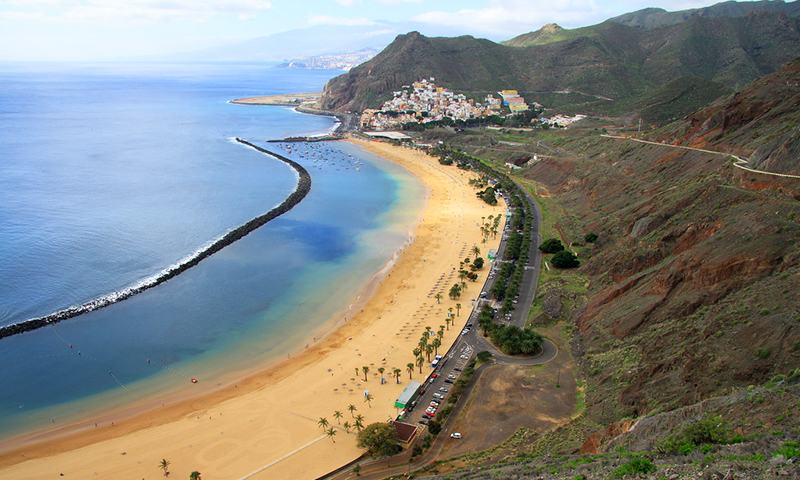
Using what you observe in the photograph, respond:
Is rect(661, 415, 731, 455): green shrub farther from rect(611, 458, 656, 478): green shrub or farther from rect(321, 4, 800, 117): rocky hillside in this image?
rect(321, 4, 800, 117): rocky hillside

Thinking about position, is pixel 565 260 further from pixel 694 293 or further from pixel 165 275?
pixel 165 275

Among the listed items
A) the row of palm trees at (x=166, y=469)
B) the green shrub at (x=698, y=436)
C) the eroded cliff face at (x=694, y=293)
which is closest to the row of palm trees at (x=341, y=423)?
the row of palm trees at (x=166, y=469)

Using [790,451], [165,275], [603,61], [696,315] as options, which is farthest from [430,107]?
[790,451]

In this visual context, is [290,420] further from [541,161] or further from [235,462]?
[541,161]

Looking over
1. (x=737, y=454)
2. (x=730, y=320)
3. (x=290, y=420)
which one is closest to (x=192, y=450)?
(x=290, y=420)

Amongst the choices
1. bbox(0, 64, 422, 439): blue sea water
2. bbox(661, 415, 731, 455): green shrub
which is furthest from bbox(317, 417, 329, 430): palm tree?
bbox(661, 415, 731, 455): green shrub
